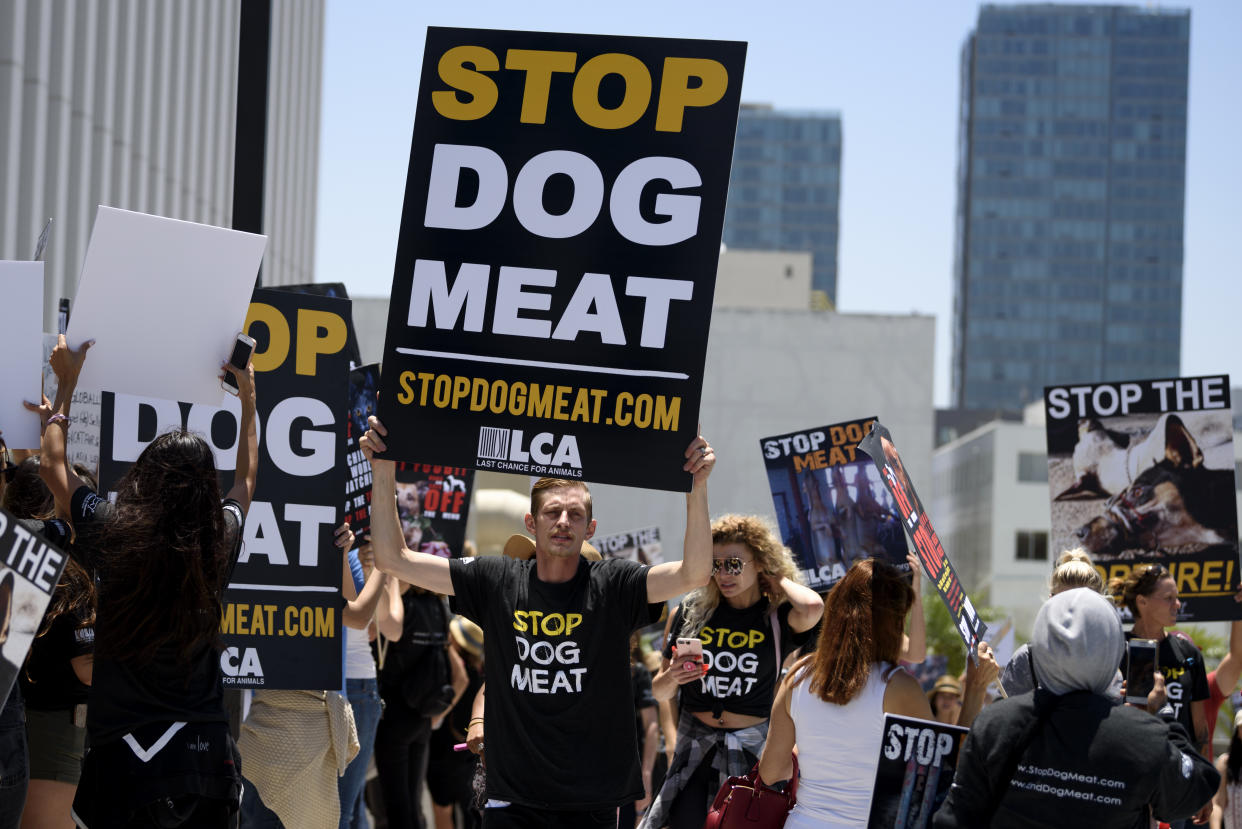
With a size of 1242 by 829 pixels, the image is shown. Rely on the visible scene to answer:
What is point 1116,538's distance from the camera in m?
8.46

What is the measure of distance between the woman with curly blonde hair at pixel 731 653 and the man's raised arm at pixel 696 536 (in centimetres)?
125

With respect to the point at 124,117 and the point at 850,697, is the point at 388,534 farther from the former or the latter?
the point at 124,117

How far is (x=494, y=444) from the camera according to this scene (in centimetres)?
495

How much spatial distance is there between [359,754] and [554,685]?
235cm

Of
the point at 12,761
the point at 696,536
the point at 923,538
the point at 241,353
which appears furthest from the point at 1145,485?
the point at 12,761

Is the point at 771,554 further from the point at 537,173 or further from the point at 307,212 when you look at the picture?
the point at 307,212

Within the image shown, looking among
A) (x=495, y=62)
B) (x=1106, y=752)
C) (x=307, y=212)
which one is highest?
(x=307, y=212)

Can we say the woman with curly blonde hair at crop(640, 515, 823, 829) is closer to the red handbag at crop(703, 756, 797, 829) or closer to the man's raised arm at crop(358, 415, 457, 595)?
the red handbag at crop(703, 756, 797, 829)

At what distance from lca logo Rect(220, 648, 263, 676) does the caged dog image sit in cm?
473

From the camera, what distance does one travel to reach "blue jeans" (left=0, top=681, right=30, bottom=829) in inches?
184

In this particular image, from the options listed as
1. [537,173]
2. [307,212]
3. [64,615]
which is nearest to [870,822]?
[537,173]

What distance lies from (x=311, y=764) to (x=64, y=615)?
4.86 ft

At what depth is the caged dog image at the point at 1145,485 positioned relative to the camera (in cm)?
837

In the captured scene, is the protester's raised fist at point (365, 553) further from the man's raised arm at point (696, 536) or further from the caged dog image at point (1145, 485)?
the caged dog image at point (1145, 485)
